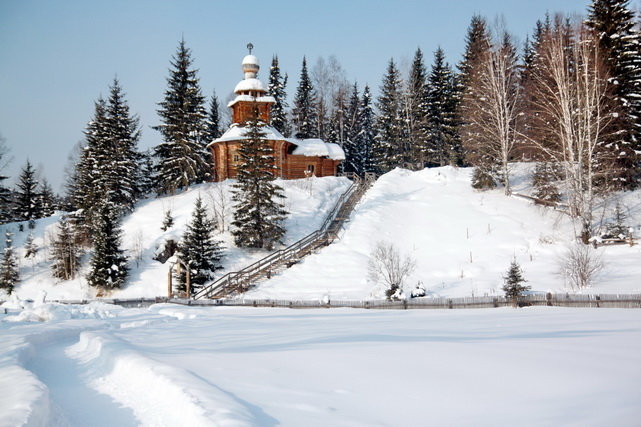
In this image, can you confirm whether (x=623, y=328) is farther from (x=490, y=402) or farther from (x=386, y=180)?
(x=386, y=180)

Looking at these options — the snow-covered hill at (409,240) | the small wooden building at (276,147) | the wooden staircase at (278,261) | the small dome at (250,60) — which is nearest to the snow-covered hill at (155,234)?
the snow-covered hill at (409,240)

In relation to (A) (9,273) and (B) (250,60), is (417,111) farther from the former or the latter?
(A) (9,273)

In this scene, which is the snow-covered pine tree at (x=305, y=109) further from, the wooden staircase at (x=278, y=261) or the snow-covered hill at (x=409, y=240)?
the wooden staircase at (x=278, y=261)

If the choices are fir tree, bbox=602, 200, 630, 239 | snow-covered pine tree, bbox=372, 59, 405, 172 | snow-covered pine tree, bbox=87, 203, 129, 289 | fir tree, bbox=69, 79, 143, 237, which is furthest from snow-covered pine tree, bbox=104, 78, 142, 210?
fir tree, bbox=602, 200, 630, 239

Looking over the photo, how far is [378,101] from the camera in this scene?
190 feet

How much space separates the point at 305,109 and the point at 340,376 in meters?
53.6

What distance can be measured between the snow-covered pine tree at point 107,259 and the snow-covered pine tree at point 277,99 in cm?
2774

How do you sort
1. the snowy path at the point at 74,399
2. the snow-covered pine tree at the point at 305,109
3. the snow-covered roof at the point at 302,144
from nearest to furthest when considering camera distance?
the snowy path at the point at 74,399 < the snow-covered roof at the point at 302,144 < the snow-covered pine tree at the point at 305,109

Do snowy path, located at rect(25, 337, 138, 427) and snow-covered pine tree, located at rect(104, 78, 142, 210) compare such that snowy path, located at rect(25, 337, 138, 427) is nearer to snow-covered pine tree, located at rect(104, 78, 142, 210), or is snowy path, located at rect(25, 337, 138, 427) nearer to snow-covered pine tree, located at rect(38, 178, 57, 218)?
snow-covered pine tree, located at rect(104, 78, 142, 210)

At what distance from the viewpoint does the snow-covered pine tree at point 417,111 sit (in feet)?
164

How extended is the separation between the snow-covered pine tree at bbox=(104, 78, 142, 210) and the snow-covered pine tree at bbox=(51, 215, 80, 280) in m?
4.86

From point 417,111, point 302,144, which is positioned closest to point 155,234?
point 302,144

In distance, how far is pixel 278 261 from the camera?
28109 mm

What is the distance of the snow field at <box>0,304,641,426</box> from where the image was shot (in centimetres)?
484
